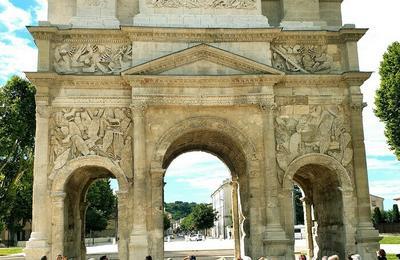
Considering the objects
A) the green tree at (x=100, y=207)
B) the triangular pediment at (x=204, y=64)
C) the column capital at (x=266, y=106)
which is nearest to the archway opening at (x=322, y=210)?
the column capital at (x=266, y=106)

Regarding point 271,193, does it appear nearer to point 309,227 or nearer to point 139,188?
point 139,188

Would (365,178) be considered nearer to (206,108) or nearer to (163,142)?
(206,108)

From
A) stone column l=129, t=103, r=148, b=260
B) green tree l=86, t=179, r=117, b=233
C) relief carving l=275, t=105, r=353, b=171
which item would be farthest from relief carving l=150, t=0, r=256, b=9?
green tree l=86, t=179, r=117, b=233

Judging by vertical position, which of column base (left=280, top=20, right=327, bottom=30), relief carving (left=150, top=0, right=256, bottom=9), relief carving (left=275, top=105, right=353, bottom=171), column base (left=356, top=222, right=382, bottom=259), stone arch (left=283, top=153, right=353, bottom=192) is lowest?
column base (left=356, top=222, right=382, bottom=259)

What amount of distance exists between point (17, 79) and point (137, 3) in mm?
13633

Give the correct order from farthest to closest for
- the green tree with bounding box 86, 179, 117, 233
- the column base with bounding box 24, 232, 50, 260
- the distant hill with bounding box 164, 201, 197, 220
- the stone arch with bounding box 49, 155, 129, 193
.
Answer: the distant hill with bounding box 164, 201, 197, 220, the green tree with bounding box 86, 179, 117, 233, the stone arch with bounding box 49, 155, 129, 193, the column base with bounding box 24, 232, 50, 260

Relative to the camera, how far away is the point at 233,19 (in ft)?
66.6

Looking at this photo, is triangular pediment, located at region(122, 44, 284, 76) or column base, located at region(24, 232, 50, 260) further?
triangular pediment, located at region(122, 44, 284, 76)

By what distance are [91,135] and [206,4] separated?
24.1 ft

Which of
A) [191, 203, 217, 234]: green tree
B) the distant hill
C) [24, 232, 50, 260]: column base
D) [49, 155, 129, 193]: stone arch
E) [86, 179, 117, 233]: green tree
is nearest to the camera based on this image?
[24, 232, 50, 260]: column base

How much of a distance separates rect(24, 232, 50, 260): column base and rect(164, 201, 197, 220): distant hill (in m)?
172

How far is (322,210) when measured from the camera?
2152cm

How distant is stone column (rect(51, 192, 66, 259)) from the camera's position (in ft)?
58.3

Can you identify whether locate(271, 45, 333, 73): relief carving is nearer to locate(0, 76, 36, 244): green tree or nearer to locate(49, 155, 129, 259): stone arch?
locate(49, 155, 129, 259): stone arch
